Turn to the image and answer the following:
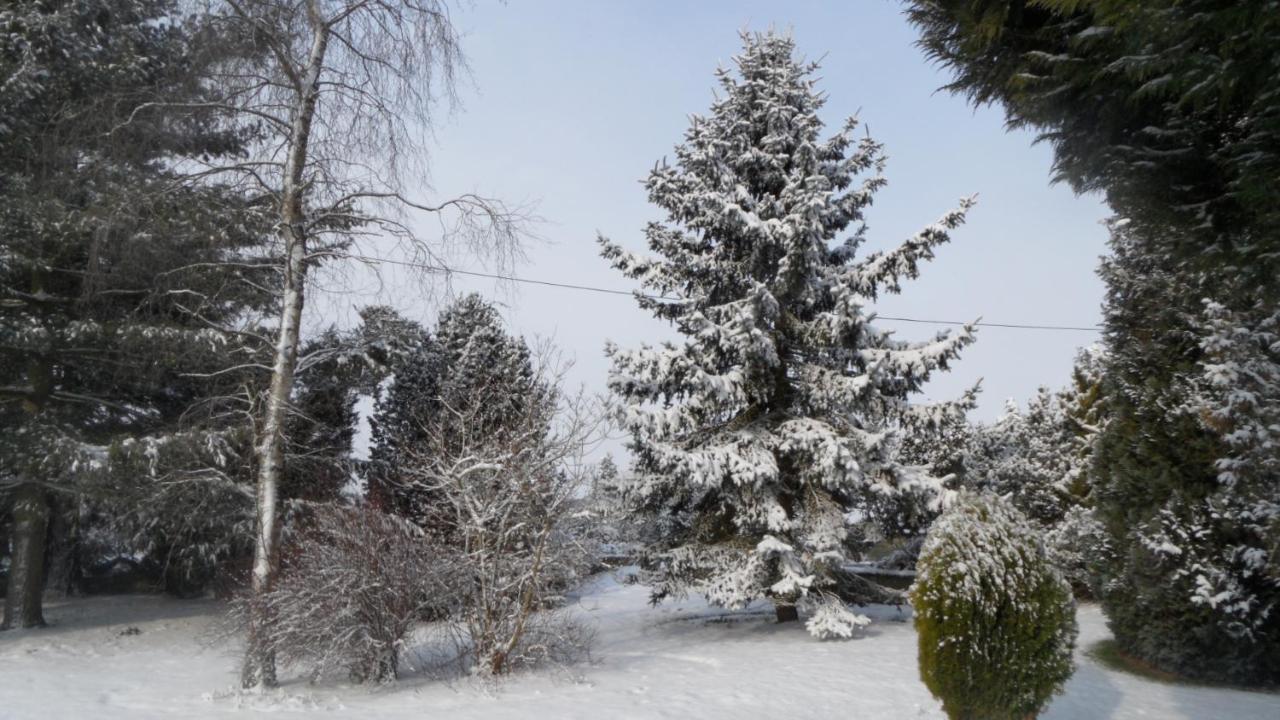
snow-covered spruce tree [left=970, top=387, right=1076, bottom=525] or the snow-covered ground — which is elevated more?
snow-covered spruce tree [left=970, top=387, right=1076, bottom=525]

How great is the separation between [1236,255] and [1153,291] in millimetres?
5833

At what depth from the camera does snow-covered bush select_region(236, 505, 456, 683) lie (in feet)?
23.6

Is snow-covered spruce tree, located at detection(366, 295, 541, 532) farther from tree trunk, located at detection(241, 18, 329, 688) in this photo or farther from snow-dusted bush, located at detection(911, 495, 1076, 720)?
snow-dusted bush, located at detection(911, 495, 1076, 720)

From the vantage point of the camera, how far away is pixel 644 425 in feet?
32.6

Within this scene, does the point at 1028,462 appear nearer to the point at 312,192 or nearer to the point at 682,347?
the point at 682,347

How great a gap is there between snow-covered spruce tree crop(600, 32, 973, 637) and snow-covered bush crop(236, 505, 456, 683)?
130 inches

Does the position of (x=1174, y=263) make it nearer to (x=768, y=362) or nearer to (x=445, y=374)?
(x=768, y=362)

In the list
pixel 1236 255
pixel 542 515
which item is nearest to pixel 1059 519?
pixel 542 515

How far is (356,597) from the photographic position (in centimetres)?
725

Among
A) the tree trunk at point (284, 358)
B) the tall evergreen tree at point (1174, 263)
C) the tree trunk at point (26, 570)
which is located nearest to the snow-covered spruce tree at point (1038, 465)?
the tall evergreen tree at point (1174, 263)

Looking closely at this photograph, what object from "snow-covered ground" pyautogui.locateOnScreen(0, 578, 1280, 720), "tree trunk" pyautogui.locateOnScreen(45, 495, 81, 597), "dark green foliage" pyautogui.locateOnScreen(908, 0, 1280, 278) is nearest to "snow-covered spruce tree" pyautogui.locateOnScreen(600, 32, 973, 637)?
"snow-covered ground" pyautogui.locateOnScreen(0, 578, 1280, 720)

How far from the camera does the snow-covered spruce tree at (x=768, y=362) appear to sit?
984 centimetres

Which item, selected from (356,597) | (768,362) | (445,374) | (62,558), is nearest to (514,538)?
(356,597)

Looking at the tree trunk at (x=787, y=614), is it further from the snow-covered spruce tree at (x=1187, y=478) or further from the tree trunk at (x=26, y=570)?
the tree trunk at (x=26, y=570)
